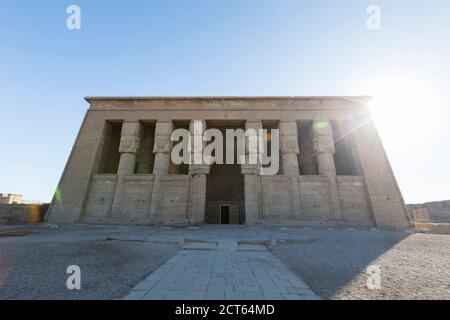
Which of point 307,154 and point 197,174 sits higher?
point 307,154

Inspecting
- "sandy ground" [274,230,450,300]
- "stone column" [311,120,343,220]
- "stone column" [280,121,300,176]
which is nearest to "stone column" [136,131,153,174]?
"stone column" [280,121,300,176]

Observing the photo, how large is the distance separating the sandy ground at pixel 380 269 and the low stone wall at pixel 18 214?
19.8m

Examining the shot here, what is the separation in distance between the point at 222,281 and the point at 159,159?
13.8 m

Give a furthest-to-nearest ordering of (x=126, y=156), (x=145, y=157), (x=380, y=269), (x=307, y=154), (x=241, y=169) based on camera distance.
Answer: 1. (x=145, y=157)
2. (x=307, y=154)
3. (x=126, y=156)
4. (x=241, y=169)
5. (x=380, y=269)

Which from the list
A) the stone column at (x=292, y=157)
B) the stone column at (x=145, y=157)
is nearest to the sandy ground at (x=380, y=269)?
the stone column at (x=292, y=157)

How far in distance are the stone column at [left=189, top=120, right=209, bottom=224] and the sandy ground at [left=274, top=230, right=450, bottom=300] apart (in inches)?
342

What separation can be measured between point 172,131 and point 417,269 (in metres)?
16.6

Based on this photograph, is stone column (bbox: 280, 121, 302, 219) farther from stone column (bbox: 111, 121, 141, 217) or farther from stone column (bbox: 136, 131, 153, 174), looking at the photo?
stone column (bbox: 136, 131, 153, 174)

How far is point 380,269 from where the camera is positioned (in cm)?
457

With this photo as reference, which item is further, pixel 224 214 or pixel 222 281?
pixel 224 214

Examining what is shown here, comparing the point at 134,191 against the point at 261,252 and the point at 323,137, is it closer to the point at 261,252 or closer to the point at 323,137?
→ the point at 261,252

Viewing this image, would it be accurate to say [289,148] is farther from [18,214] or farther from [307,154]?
[18,214]

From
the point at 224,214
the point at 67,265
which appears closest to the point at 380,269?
the point at 67,265
